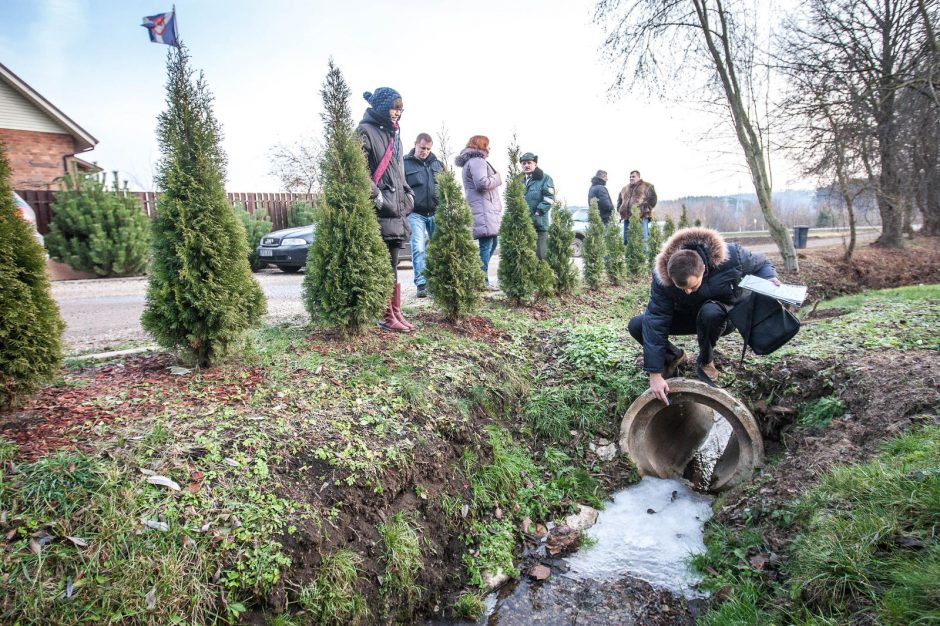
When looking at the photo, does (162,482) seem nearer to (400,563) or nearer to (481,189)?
(400,563)

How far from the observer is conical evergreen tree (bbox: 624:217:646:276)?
35.8ft

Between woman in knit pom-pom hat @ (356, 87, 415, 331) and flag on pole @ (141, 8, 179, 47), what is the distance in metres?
1.81

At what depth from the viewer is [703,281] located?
438 cm

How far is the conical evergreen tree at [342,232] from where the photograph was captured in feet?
15.6

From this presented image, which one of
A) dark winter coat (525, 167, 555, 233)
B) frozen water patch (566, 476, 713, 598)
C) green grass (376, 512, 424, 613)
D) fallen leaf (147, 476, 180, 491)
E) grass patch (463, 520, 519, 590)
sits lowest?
frozen water patch (566, 476, 713, 598)

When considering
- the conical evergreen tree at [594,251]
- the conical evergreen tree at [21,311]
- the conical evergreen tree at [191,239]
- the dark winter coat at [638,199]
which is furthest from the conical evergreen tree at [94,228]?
the dark winter coat at [638,199]

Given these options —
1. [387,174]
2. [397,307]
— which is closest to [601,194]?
[387,174]

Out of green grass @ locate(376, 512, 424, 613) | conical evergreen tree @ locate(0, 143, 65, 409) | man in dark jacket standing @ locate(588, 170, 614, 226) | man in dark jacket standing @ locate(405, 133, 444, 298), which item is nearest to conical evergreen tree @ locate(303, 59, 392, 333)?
conical evergreen tree @ locate(0, 143, 65, 409)

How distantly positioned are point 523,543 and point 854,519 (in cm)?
203

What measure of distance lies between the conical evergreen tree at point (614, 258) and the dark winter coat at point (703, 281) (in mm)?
5592

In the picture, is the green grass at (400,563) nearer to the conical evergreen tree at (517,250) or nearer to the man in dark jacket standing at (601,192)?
the conical evergreen tree at (517,250)

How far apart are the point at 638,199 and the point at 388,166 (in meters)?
8.14

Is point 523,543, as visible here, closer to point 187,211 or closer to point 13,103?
point 187,211

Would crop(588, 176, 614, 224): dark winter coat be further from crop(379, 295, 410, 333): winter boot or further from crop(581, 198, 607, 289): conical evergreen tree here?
crop(379, 295, 410, 333): winter boot
